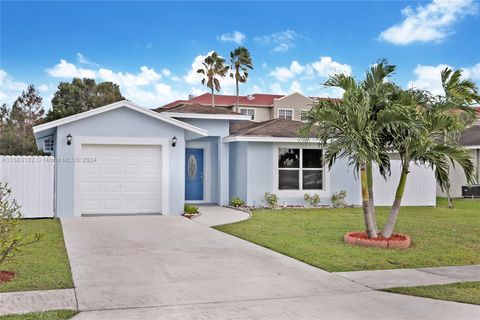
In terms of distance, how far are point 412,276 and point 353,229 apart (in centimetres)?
505

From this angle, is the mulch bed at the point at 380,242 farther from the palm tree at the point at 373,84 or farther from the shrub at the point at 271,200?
the shrub at the point at 271,200

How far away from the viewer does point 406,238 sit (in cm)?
1072

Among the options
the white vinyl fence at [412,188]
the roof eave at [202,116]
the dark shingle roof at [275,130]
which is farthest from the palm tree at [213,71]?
the white vinyl fence at [412,188]

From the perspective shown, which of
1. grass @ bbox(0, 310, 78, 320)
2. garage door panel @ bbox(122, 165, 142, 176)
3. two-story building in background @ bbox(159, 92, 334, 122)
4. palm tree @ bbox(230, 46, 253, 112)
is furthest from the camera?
two-story building in background @ bbox(159, 92, 334, 122)

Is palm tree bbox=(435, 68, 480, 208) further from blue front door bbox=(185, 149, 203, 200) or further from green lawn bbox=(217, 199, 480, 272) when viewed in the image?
blue front door bbox=(185, 149, 203, 200)

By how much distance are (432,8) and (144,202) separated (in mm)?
13230

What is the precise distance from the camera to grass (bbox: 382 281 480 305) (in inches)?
255

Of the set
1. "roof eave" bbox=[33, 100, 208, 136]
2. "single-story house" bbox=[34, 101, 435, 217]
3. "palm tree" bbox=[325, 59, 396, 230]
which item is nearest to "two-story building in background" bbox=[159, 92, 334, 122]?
"single-story house" bbox=[34, 101, 435, 217]

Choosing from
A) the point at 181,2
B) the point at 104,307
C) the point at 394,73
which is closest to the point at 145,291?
the point at 104,307

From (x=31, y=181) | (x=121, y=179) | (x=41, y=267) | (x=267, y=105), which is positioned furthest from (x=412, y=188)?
(x=267, y=105)

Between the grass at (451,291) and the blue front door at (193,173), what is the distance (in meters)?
13.6

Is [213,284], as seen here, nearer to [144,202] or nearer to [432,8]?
[144,202]

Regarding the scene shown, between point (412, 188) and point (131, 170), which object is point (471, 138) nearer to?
point (412, 188)

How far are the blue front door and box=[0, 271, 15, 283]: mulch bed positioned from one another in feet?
40.4
